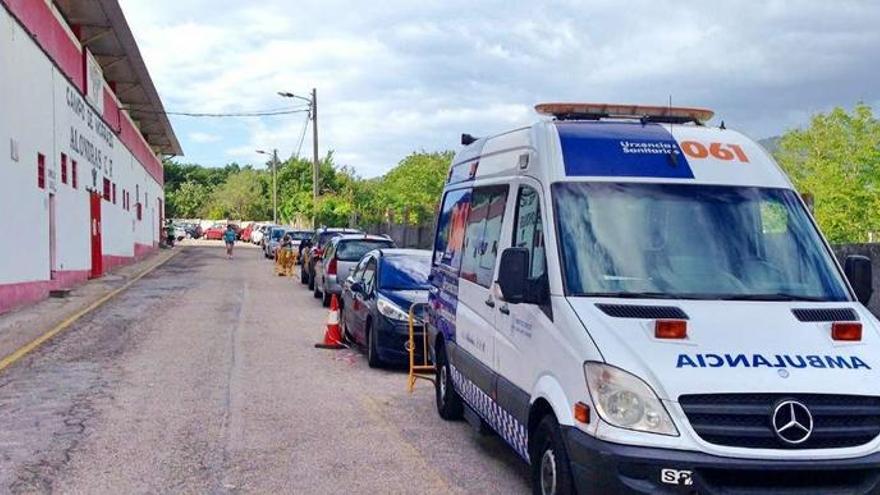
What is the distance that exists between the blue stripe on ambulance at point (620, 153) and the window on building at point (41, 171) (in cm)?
1756

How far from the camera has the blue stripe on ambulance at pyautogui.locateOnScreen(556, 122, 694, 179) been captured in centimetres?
577

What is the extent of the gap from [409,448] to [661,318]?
10.4 ft

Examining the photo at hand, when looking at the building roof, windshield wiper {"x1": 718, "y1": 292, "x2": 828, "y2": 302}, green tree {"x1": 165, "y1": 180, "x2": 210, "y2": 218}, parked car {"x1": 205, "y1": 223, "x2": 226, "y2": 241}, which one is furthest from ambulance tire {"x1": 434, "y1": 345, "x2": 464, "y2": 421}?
green tree {"x1": 165, "y1": 180, "x2": 210, "y2": 218}

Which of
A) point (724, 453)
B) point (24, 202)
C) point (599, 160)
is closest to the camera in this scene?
point (724, 453)

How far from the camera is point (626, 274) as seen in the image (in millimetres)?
5332

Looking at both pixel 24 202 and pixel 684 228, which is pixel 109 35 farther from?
pixel 684 228

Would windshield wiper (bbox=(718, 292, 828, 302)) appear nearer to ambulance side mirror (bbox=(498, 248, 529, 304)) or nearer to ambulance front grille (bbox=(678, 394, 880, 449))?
ambulance front grille (bbox=(678, 394, 880, 449))

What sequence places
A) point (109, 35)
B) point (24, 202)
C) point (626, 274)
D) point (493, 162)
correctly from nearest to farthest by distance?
point (626, 274)
point (493, 162)
point (24, 202)
point (109, 35)

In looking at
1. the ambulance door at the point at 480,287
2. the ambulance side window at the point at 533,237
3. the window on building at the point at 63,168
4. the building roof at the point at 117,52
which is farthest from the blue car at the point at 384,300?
the building roof at the point at 117,52

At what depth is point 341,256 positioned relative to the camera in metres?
19.6

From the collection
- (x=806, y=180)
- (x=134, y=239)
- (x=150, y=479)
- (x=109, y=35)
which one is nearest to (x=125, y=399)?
(x=150, y=479)

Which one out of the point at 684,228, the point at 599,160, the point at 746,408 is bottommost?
the point at 746,408

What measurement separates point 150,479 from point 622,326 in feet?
11.7

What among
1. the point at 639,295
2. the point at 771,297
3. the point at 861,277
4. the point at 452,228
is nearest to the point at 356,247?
the point at 452,228
